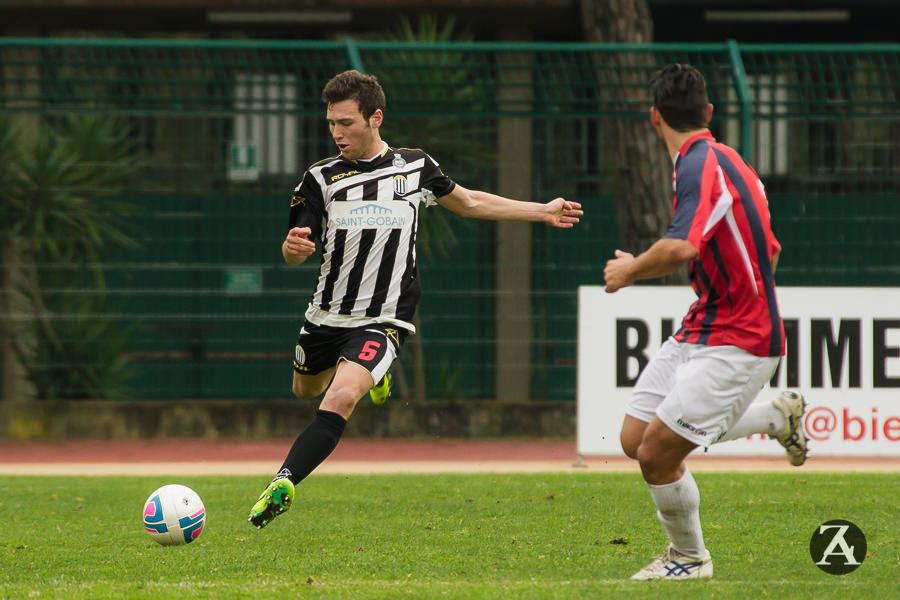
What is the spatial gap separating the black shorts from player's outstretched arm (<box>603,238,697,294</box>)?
63.0 inches

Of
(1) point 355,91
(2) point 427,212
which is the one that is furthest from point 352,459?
(1) point 355,91

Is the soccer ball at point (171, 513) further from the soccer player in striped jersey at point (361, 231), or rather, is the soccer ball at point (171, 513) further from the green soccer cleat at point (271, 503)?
the soccer player in striped jersey at point (361, 231)

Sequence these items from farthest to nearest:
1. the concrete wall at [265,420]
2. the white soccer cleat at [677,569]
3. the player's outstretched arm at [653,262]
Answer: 1. the concrete wall at [265,420]
2. the white soccer cleat at [677,569]
3. the player's outstretched arm at [653,262]

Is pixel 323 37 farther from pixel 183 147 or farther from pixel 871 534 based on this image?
pixel 871 534

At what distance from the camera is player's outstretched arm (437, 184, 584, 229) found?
21.3 feet

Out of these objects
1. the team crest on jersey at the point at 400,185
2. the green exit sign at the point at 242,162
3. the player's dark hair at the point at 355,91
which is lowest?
the team crest on jersey at the point at 400,185

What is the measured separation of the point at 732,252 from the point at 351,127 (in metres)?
2.19

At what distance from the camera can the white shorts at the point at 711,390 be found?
488 centimetres

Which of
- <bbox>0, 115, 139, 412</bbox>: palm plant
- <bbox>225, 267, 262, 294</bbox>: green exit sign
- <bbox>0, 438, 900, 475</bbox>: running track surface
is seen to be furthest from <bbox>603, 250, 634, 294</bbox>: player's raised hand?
<bbox>0, 115, 139, 412</bbox>: palm plant

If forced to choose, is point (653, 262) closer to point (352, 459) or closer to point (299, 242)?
point (299, 242)

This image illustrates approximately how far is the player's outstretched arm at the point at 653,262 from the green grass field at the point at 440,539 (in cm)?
122

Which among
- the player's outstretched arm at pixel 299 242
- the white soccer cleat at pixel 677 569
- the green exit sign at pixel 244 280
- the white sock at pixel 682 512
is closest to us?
the white sock at pixel 682 512

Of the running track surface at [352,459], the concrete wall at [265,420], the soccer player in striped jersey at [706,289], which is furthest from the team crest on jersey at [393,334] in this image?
the concrete wall at [265,420]

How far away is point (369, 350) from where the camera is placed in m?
6.15
